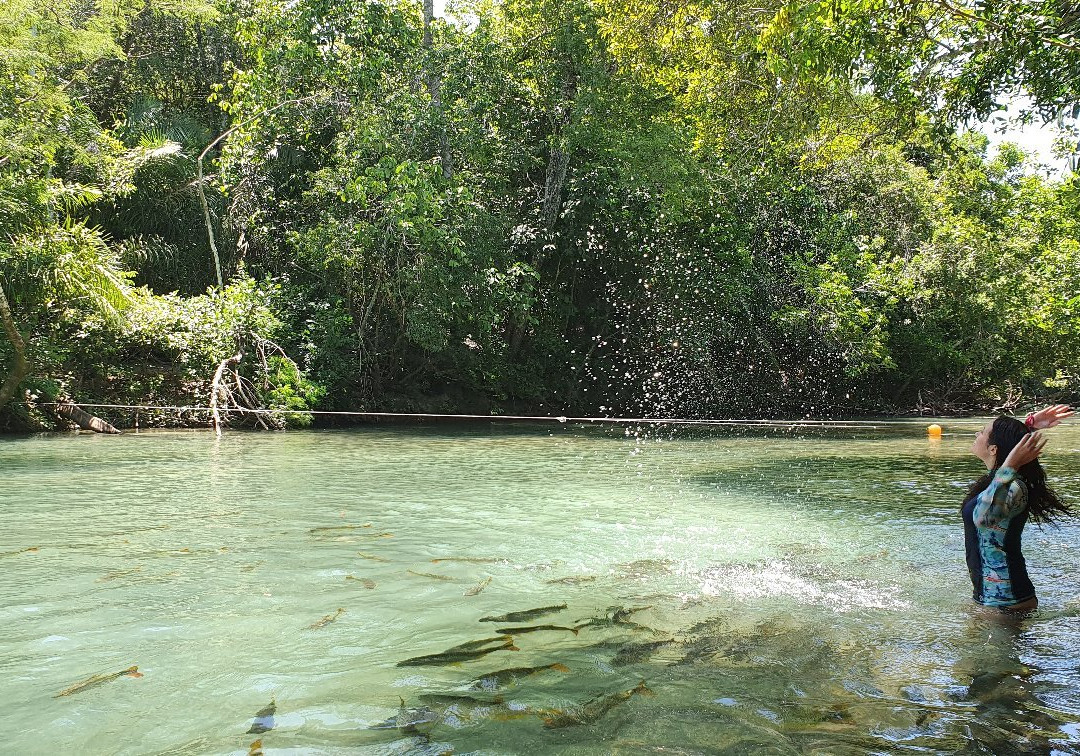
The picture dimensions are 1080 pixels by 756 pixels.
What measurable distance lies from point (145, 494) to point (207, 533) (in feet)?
7.20

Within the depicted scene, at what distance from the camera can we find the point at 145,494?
7969mm

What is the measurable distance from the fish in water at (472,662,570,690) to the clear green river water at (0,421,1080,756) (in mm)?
13

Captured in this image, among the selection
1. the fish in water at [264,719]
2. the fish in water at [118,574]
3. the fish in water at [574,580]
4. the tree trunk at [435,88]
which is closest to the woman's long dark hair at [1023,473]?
the fish in water at [574,580]

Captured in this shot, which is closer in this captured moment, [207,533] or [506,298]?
[207,533]

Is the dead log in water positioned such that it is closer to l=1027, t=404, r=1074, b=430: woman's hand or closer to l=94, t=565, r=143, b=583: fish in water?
l=94, t=565, r=143, b=583: fish in water

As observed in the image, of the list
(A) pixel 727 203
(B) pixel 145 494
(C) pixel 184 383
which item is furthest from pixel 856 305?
(B) pixel 145 494

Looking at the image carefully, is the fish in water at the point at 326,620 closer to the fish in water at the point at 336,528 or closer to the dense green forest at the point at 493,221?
the fish in water at the point at 336,528

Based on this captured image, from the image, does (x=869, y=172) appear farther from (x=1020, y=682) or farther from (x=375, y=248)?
(x=1020, y=682)

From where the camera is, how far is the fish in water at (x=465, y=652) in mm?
3529

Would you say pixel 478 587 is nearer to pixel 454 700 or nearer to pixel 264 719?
pixel 454 700

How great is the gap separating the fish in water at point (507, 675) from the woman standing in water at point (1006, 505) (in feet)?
7.78

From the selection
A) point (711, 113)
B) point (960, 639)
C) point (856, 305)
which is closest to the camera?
Answer: point (960, 639)

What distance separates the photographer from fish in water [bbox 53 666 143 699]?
316cm

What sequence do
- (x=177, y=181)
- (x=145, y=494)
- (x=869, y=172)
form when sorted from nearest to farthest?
(x=145, y=494) → (x=177, y=181) → (x=869, y=172)
